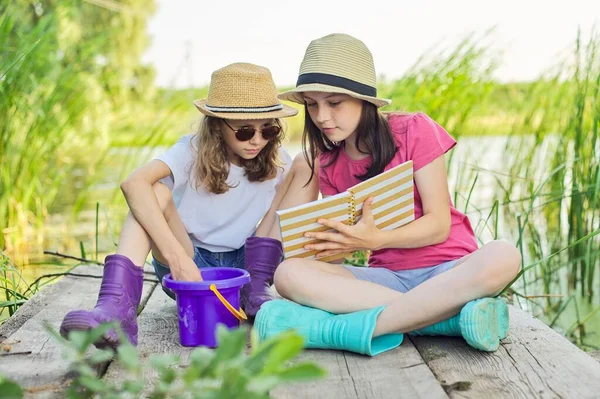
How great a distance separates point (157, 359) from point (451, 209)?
1.53 meters

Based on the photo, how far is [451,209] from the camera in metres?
2.29

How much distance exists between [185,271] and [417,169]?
72cm

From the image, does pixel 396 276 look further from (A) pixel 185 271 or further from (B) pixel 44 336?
(B) pixel 44 336

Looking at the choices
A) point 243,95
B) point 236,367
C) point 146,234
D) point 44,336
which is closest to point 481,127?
point 243,95

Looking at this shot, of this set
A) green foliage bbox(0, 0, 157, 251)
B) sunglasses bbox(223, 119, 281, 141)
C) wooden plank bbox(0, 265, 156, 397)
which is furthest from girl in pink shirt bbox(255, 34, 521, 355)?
green foliage bbox(0, 0, 157, 251)

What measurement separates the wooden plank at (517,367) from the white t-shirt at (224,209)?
2.40 feet

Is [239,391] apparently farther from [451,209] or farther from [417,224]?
[451,209]

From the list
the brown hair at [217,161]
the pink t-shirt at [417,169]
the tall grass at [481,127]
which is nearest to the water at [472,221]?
the tall grass at [481,127]

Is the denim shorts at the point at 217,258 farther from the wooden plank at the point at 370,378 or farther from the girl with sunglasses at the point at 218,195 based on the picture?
the wooden plank at the point at 370,378

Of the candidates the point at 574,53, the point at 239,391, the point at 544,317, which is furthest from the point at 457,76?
the point at 239,391

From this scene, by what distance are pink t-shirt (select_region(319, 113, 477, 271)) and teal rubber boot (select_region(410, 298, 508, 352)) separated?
12.0 inches

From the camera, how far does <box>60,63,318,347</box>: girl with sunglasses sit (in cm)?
214

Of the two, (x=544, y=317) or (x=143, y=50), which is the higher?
(x=143, y=50)

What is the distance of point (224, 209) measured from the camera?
247 cm
